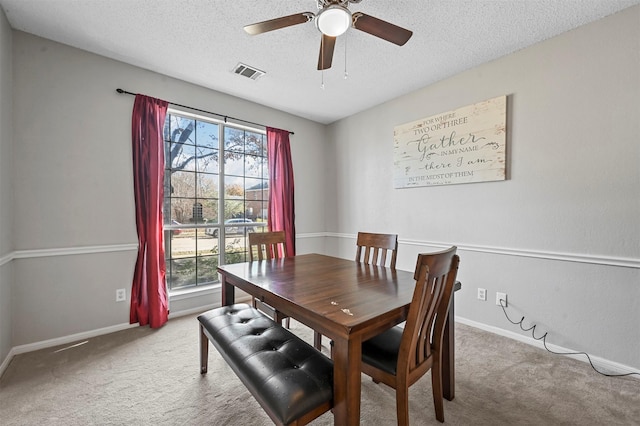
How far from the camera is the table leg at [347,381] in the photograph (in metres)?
1.06

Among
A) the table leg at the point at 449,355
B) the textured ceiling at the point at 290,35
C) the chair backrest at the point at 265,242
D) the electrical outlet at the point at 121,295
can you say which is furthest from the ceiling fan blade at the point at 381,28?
the electrical outlet at the point at 121,295

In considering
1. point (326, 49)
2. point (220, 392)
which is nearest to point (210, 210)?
point (220, 392)

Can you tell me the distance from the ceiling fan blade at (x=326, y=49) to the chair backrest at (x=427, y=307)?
4.89 ft

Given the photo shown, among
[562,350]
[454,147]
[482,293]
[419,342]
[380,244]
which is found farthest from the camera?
[454,147]

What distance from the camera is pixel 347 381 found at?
3.51 feet

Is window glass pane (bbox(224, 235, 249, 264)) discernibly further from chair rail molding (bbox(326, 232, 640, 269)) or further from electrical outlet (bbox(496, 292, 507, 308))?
electrical outlet (bbox(496, 292, 507, 308))

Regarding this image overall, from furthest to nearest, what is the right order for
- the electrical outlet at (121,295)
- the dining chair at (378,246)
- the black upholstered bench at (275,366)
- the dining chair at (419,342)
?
the electrical outlet at (121,295)
the dining chair at (378,246)
the dining chair at (419,342)
the black upholstered bench at (275,366)

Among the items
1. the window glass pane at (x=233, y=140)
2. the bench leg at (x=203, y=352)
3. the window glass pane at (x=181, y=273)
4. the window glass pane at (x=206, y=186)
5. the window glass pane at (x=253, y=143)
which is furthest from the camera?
the window glass pane at (x=253, y=143)

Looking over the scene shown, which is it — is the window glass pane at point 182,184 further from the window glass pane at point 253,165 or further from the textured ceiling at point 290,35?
the textured ceiling at point 290,35

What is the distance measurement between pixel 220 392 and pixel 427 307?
55.4 inches

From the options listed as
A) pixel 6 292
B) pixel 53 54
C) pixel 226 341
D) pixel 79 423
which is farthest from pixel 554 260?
pixel 53 54

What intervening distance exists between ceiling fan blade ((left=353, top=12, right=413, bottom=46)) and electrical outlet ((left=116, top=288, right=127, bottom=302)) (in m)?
2.99

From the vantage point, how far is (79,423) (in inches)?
Result: 56.9

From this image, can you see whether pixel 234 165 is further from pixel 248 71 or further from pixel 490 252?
pixel 490 252
